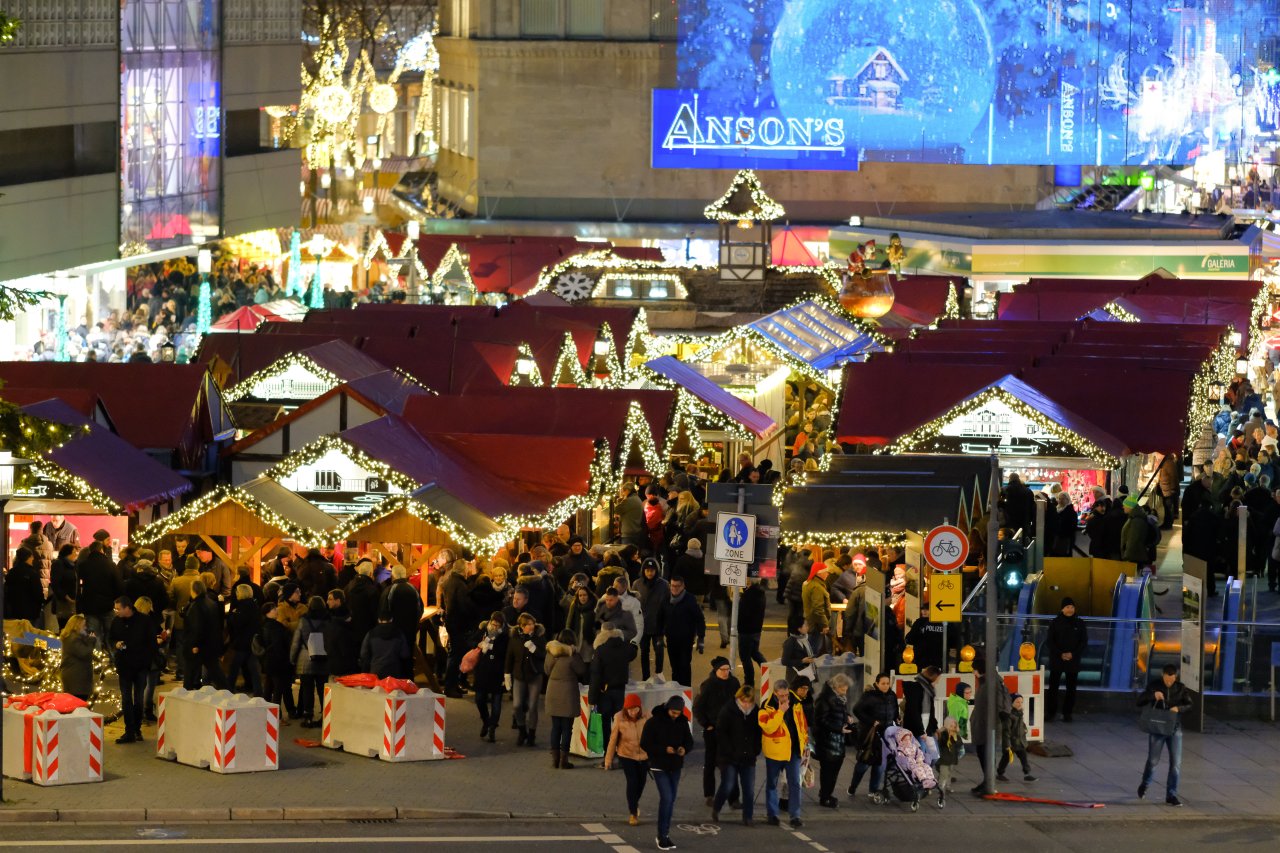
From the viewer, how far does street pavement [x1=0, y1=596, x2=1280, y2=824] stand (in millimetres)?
16016

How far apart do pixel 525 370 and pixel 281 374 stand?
176 inches

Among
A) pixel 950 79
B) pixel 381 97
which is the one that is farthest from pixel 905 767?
pixel 381 97

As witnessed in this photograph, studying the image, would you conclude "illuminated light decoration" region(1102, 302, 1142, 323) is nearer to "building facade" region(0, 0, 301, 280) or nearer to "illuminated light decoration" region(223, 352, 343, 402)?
"illuminated light decoration" region(223, 352, 343, 402)

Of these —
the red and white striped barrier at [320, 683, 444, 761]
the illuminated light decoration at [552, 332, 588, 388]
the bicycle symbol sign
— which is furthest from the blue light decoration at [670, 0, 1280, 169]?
the red and white striped barrier at [320, 683, 444, 761]

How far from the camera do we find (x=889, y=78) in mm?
67562

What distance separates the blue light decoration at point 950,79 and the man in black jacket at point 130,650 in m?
50.7

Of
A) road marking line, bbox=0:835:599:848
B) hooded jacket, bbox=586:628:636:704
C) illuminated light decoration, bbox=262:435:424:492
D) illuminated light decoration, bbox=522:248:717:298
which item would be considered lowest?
road marking line, bbox=0:835:599:848

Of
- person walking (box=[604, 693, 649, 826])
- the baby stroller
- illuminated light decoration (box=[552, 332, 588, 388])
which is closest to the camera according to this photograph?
person walking (box=[604, 693, 649, 826])

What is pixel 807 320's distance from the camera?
3394cm

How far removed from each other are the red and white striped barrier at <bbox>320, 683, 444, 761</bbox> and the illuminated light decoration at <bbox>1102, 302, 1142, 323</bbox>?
22925 mm

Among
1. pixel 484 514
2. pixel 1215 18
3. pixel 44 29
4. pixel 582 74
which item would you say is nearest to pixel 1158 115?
pixel 1215 18

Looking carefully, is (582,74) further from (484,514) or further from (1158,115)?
(484,514)

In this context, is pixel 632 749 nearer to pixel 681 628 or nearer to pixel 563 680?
pixel 563 680

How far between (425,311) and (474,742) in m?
17.5
